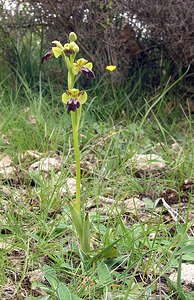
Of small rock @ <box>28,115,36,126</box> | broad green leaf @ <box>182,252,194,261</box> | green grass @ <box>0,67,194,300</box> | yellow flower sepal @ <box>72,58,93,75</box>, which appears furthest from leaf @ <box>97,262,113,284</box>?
small rock @ <box>28,115,36,126</box>

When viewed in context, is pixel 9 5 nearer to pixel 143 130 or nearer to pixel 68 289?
pixel 143 130

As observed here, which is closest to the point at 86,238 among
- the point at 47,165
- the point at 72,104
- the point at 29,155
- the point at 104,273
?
the point at 104,273

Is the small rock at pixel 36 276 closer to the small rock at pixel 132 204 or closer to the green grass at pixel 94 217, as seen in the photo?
the green grass at pixel 94 217

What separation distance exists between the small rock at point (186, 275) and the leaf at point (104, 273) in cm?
16

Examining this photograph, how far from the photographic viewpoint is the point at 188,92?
9.02ft

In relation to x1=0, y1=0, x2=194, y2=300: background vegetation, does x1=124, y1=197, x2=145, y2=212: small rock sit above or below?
below

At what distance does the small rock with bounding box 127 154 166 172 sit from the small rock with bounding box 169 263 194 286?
67 cm

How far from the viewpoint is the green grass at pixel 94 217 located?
1107 millimetres

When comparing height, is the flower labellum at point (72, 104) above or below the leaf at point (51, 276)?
above

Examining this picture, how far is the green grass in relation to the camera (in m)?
1.11

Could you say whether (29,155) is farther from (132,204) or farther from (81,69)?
(81,69)

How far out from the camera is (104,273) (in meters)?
1.12

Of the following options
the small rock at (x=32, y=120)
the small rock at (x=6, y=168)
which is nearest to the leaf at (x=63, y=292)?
the small rock at (x=6, y=168)

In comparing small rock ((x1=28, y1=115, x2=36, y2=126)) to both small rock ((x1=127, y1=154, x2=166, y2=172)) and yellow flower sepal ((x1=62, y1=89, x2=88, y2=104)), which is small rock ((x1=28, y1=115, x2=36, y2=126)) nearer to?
small rock ((x1=127, y1=154, x2=166, y2=172))
